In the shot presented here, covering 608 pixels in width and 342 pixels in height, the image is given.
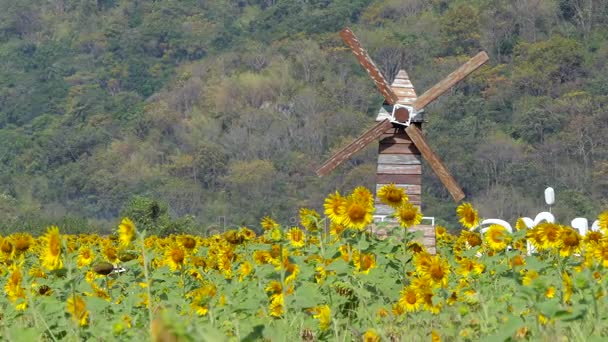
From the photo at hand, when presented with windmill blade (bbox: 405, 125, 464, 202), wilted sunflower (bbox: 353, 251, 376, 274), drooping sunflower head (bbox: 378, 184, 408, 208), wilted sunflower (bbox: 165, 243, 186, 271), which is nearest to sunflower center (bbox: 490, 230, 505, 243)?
drooping sunflower head (bbox: 378, 184, 408, 208)

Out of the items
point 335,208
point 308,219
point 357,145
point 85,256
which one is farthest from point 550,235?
point 357,145

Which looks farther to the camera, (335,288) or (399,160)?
(399,160)

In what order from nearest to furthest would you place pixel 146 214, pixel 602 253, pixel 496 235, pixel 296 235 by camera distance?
pixel 602 253
pixel 496 235
pixel 296 235
pixel 146 214

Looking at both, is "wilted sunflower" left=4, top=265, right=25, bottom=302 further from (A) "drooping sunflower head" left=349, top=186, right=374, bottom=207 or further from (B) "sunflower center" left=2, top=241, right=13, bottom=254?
(A) "drooping sunflower head" left=349, top=186, right=374, bottom=207

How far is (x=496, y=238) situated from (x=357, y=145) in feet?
43.9

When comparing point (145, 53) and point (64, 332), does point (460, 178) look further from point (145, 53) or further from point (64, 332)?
point (64, 332)

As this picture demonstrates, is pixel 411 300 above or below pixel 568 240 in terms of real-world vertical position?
below

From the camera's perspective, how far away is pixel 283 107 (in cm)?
7081

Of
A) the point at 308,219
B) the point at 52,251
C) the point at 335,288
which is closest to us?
the point at 52,251

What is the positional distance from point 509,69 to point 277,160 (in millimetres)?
13126

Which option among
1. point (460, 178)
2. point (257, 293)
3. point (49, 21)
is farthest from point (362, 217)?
point (49, 21)

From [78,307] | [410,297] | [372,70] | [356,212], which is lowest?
[78,307]

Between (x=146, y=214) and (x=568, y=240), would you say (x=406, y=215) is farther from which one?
(x=146, y=214)

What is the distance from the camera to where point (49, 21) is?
9906 cm
